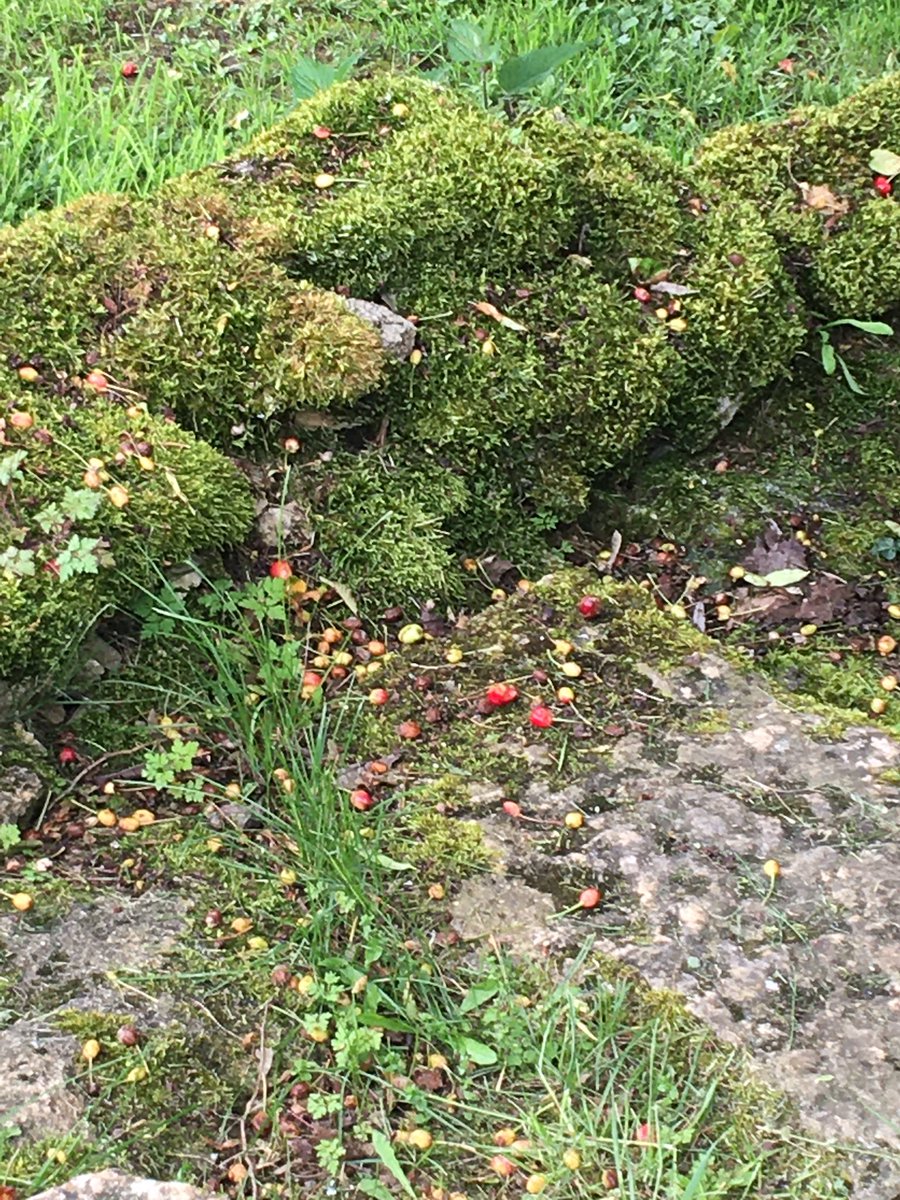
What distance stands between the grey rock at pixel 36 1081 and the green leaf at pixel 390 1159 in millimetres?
563

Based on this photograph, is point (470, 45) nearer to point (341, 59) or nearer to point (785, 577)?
point (341, 59)

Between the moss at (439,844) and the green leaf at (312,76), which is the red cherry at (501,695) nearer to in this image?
the moss at (439,844)

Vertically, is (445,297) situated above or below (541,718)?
above

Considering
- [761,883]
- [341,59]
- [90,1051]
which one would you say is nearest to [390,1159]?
[90,1051]

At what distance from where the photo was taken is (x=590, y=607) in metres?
3.12

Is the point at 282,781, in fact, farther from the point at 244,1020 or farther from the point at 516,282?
the point at 516,282

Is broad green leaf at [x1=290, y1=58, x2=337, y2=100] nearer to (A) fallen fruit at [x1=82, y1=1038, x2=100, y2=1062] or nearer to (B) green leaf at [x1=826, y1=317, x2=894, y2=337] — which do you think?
(B) green leaf at [x1=826, y1=317, x2=894, y2=337]

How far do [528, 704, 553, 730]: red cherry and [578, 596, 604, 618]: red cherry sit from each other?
1.28ft

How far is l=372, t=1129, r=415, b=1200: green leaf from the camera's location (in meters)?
1.99

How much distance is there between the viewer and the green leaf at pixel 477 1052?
2158 mm

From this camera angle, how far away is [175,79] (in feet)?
14.7

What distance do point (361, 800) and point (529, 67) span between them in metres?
2.74

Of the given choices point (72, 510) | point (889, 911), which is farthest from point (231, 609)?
point (889, 911)

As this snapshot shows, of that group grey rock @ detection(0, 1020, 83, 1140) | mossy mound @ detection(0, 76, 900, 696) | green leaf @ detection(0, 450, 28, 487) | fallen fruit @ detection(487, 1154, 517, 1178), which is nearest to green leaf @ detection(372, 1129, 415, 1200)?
fallen fruit @ detection(487, 1154, 517, 1178)
